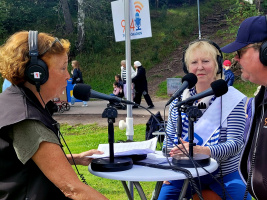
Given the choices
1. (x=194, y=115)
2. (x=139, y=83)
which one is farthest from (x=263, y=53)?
(x=139, y=83)

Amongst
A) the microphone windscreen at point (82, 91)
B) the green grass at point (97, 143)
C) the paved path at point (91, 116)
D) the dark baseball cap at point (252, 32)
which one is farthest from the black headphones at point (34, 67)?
the paved path at point (91, 116)

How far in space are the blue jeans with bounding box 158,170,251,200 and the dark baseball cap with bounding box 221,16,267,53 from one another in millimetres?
1064

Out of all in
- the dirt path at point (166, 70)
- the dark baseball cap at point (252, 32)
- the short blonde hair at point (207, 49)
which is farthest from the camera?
the dirt path at point (166, 70)

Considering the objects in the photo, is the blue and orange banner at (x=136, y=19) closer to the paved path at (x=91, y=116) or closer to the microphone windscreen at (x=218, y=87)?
the microphone windscreen at (x=218, y=87)

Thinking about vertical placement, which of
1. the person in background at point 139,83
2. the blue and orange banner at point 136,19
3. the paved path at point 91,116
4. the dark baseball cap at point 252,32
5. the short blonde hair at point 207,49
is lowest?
the paved path at point 91,116

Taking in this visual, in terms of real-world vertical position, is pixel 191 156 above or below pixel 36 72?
below

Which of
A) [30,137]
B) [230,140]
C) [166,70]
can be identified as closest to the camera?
[30,137]

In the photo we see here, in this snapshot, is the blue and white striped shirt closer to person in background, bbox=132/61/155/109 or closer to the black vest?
the black vest

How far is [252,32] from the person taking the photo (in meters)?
2.35

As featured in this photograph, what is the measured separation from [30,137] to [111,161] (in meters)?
0.66

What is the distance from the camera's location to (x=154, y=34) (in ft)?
97.7

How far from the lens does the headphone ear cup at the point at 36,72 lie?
2.16m

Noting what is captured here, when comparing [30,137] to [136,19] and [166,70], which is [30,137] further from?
[166,70]

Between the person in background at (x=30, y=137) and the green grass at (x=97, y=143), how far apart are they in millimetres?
3122
